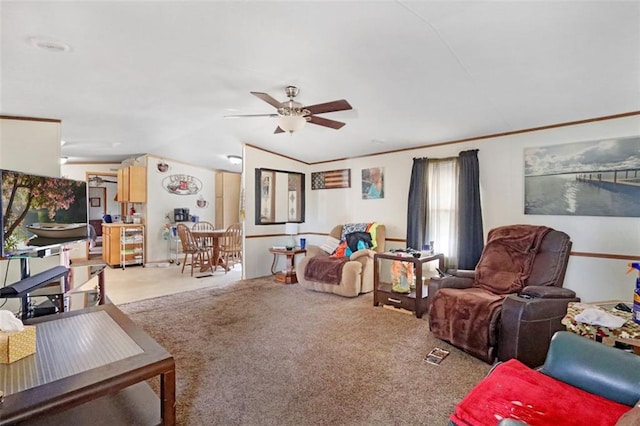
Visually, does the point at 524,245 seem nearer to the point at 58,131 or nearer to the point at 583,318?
the point at 583,318

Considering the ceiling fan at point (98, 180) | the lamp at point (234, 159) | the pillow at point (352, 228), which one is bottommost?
the pillow at point (352, 228)

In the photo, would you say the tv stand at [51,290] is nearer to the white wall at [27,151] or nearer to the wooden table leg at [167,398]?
the white wall at [27,151]

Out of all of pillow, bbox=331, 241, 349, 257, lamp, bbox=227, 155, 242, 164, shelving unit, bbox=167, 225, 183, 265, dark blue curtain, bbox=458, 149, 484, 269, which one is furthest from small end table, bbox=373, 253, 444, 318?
shelving unit, bbox=167, 225, 183, 265

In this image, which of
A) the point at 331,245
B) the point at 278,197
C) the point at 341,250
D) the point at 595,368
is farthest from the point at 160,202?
the point at 595,368

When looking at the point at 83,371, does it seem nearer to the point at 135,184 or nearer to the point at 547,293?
the point at 547,293

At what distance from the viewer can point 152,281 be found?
546cm

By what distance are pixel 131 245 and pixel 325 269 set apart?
4.62m

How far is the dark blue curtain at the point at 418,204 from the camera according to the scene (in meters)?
4.65

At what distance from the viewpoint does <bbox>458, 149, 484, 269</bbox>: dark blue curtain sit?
411 centimetres

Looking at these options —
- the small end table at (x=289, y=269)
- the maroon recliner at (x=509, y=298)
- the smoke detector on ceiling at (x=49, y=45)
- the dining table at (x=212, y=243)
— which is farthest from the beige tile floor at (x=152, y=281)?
the maroon recliner at (x=509, y=298)

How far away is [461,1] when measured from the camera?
1789 mm

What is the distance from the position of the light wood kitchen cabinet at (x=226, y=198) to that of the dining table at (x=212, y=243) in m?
1.62

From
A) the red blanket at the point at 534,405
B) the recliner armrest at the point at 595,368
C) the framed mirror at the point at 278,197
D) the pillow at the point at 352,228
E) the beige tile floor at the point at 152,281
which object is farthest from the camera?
the framed mirror at the point at 278,197

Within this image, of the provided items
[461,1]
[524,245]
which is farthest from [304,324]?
[461,1]
